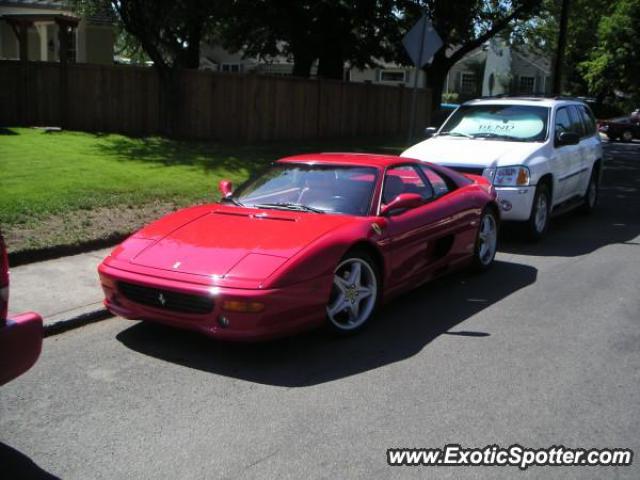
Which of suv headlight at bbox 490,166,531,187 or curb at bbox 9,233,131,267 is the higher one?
suv headlight at bbox 490,166,531,187

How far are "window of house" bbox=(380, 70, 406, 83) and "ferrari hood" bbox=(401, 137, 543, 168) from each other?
150 ft

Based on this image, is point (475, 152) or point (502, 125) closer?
point (475, 152)

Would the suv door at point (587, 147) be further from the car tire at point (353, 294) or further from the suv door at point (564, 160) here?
the car tire at point (353, 294)

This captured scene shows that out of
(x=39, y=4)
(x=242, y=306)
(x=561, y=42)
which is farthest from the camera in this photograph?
(x=39, y=4)

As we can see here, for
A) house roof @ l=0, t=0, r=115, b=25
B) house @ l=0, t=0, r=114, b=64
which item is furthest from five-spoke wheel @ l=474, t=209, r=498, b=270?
house @ l=0, t=0, r=114, b=64

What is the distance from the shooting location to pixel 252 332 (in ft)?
15.8

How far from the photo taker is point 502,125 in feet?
33.9

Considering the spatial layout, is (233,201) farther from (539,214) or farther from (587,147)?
(587,147)

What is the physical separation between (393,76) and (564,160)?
46808 millimetres

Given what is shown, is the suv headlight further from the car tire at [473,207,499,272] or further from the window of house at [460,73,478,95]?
the window of house at [460,73,478,95]

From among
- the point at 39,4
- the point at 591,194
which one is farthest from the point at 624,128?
the point at 39,4

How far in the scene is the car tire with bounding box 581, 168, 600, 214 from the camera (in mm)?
11773

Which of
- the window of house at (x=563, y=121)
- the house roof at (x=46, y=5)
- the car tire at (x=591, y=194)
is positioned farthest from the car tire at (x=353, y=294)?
the house roof at (x=46, y=5)

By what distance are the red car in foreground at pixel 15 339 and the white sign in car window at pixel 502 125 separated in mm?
7925
